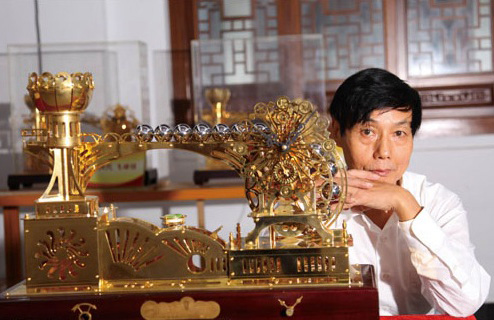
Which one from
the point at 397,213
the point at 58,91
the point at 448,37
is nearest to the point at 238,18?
the point at 448,37

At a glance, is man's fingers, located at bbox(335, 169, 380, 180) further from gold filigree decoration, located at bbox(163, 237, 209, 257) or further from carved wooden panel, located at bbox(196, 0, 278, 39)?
carved wooden panel, located at bbox(196, 0, 278, 39)

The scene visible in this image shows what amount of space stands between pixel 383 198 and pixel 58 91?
65cm

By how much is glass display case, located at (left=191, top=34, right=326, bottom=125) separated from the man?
156 cm

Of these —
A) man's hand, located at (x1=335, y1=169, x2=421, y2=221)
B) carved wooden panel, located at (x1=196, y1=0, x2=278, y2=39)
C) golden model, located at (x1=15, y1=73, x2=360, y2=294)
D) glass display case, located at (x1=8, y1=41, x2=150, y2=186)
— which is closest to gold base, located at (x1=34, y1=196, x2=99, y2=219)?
golden model, located at (x1=15, y1=73, x2=360, y2=294)

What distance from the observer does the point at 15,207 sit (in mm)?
3020

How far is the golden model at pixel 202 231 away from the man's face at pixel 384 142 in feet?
1.16

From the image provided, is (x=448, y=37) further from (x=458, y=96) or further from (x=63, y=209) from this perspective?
(x=63, y=209)

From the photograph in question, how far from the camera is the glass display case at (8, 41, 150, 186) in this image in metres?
3.11

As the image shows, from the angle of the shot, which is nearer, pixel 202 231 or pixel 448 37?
pixel 202 231

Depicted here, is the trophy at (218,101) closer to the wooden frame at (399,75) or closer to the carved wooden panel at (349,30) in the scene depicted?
the wooden frame at (399,75)

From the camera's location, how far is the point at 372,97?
5.24 feet

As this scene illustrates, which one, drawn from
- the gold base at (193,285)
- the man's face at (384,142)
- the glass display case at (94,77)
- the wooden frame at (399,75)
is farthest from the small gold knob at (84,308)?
the wooden frame at (399,75)

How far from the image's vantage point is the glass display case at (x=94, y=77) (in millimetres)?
3111

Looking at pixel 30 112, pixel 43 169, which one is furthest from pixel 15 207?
pixel 30 112
